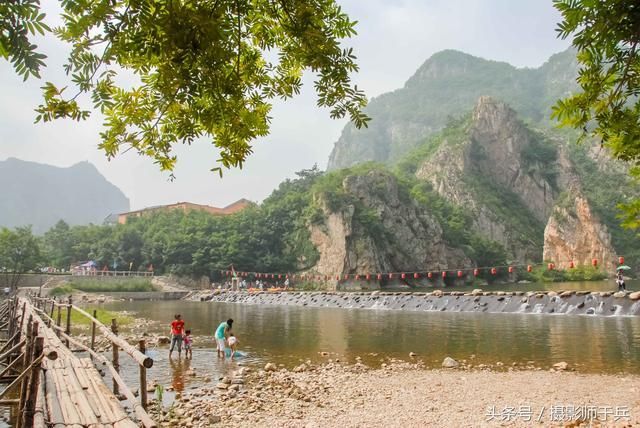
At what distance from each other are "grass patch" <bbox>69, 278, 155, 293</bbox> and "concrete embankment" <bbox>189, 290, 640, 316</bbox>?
20.7m

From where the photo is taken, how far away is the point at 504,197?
9175cm

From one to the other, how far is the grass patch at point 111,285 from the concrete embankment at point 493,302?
67.8 feet

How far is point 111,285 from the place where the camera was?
1865 inches

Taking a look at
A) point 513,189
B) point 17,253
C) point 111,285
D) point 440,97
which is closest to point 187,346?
point 111,285

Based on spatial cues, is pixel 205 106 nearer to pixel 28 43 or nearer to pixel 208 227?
pixel 28 43

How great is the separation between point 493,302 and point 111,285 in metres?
40.2

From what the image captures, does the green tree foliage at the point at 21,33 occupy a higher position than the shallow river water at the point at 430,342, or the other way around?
the green tree foliage at the point at 21,33

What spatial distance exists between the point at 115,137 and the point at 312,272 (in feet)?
194

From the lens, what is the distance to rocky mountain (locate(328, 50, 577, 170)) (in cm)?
15175

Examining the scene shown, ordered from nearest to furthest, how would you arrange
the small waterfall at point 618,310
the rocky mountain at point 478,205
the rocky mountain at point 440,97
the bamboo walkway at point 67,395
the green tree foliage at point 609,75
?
the green tree foliage at point 609,75
the bamboo walkway at point 67,395
the small waterfall at point 618,310
the rocky mountain at point 478,205
the rocky mountain at point 440,97

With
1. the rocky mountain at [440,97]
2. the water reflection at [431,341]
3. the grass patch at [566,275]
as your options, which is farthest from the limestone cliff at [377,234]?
the rocky mountain at [440,97]

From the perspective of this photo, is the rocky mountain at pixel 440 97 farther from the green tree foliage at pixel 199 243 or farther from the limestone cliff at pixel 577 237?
the green tree foliage at pixel 199 243

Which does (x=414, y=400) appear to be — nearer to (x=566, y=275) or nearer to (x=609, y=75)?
(x=609, y=75)

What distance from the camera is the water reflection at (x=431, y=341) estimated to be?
12438mm
